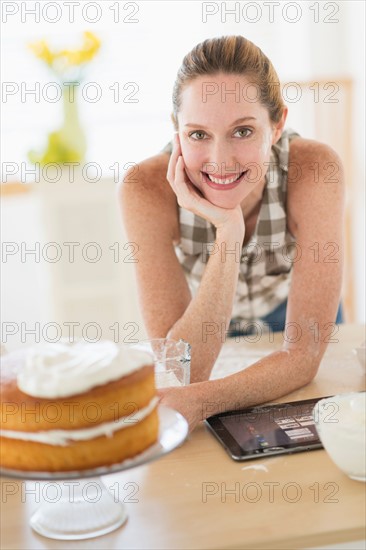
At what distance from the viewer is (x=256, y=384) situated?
138 cm

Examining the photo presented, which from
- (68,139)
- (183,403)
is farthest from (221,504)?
(68,139)

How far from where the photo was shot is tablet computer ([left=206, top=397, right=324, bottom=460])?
1.15 metres

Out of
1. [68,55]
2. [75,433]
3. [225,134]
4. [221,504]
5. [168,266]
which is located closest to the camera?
[75,433]

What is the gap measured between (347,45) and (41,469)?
310 cm

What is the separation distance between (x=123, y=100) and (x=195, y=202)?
210 centimetres

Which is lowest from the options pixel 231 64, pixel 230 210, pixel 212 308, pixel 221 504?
pixel 221 504

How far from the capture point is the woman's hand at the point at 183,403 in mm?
1251

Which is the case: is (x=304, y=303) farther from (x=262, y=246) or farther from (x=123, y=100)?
(x=123, y=100)

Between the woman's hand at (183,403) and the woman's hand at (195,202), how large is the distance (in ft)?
1.73

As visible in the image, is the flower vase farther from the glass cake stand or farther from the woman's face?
the glass cake stand

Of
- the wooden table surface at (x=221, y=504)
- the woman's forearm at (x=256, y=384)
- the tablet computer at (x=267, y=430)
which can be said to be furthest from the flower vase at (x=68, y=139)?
the wooden table surface at (x=221, y=504)

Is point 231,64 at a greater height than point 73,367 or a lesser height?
greater

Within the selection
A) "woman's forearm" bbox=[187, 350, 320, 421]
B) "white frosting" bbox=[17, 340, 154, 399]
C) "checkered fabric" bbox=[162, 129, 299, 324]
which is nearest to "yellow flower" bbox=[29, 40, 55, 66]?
"checkered fabric" bbox=[162, 129, 299, 324]

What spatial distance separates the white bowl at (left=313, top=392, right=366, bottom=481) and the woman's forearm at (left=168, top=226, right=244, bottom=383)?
46 centimetres
